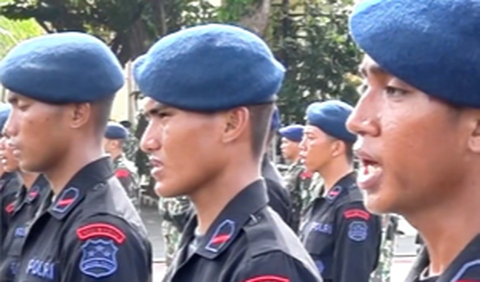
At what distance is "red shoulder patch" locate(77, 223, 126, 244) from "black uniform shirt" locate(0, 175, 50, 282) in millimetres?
955

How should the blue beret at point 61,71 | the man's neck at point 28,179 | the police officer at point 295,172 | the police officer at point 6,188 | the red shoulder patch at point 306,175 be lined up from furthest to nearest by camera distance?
the police officer at point 295,172 → the red shoulder patch at point 306,175 → the police officer at point 6,188 → the man's neck at point 28,179 → the blue beret at point 61,71

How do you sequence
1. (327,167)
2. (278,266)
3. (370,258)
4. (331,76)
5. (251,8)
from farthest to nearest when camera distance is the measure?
(331,76) < (251,8) < (327,167) < (370,258) < (278,266)

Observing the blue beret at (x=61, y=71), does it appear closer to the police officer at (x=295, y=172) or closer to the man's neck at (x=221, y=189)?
the man's neck at (x=221, y=189)

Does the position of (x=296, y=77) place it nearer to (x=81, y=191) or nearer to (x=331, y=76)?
(x=331, y=76)

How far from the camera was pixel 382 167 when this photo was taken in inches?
76.5

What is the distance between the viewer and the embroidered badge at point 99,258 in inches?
119

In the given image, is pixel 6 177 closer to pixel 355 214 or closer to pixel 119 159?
pixel 355 214

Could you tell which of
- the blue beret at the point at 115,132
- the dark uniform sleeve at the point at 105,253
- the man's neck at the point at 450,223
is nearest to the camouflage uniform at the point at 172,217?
the blue beret at the point at 115,132

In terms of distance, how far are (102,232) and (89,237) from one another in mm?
40

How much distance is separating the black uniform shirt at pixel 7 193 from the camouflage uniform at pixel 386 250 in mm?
2243

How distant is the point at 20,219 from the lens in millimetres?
5441

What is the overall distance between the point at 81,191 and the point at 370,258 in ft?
9.24

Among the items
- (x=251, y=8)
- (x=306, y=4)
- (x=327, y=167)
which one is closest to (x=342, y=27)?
(x=306, y=4)

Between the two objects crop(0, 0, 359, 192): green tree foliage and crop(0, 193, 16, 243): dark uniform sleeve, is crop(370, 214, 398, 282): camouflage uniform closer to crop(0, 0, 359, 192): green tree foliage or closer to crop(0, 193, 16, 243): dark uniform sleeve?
crop(0, 193, 16, 243): dark uniform sleeve
